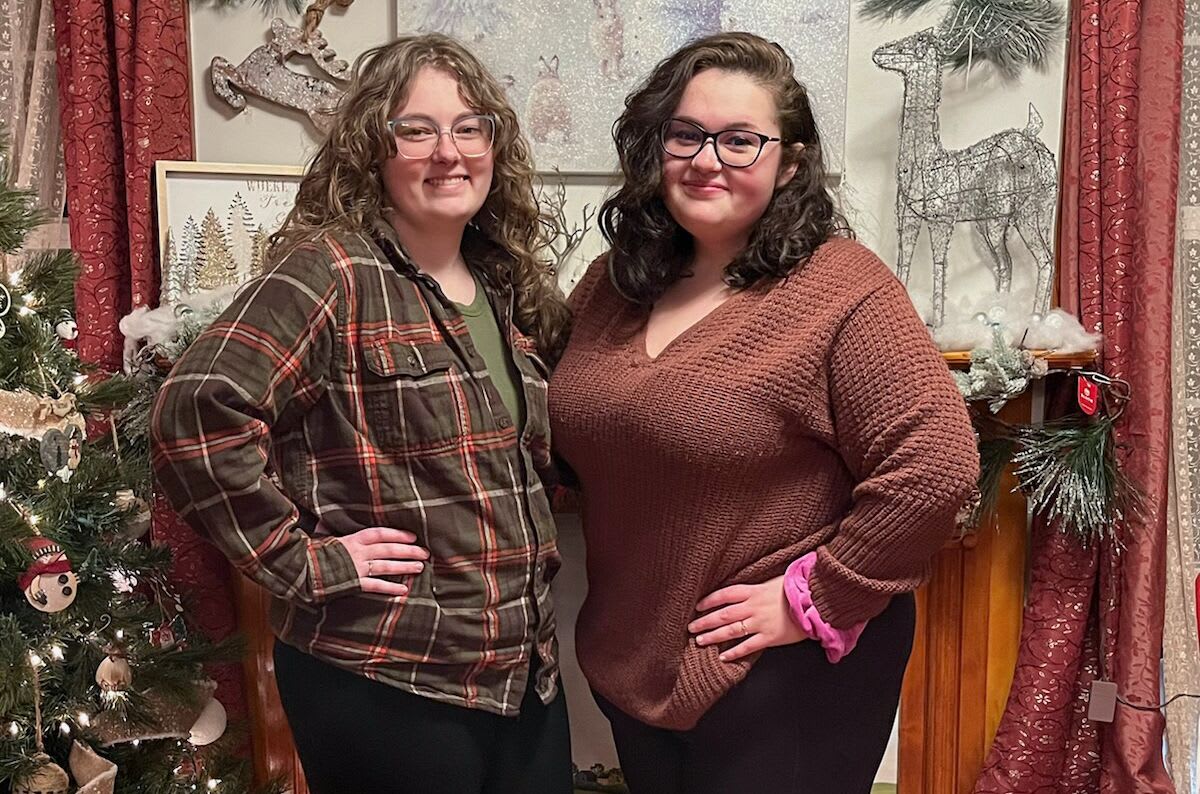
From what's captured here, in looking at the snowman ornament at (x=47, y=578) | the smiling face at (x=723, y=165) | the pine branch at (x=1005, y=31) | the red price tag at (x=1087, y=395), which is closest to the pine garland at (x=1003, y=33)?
the pine branch at (x=1005, y=31)

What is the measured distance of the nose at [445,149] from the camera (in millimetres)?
1297

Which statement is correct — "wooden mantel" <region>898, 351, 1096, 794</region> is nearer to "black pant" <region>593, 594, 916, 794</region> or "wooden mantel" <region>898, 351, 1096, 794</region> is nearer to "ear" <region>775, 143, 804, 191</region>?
"black pant" <region>593, 594, 916, 794</region>

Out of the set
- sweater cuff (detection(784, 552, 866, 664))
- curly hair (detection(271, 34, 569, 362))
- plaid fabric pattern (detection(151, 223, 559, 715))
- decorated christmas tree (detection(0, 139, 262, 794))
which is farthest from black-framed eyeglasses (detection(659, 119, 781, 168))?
decorated christmas tree (detection(0, 139, 262, 794))

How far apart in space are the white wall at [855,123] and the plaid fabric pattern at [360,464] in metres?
0.69

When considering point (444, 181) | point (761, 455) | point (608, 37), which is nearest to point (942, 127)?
point (608, 37)

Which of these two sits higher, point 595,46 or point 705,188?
point 595,46

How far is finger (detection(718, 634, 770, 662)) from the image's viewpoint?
1295 millimetres

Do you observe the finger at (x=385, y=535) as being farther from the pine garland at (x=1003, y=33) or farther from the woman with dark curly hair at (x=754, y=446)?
the pine garland at (x=1003, y=33)

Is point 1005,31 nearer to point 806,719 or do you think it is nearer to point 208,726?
point 806,719

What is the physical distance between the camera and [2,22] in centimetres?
195

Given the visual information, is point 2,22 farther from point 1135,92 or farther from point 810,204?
point 1135,92

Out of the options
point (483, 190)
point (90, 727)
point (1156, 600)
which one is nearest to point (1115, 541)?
point (1156, 600)

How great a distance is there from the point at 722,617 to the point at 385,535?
48cm

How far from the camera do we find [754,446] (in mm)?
1257
